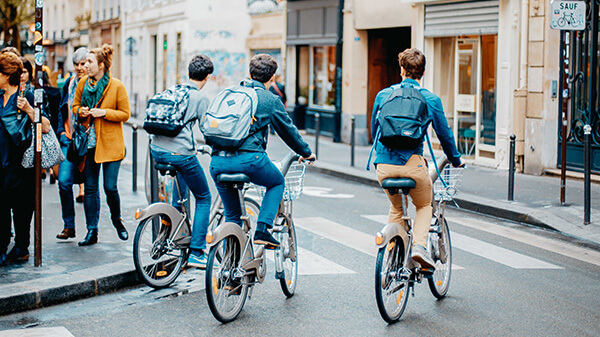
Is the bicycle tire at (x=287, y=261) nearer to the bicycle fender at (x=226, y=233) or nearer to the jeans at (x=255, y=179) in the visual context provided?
the jeans at (x=255, y=179)

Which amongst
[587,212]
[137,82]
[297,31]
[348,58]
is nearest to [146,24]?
[137,82]

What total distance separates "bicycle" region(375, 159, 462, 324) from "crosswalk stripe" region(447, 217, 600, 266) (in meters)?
2.54

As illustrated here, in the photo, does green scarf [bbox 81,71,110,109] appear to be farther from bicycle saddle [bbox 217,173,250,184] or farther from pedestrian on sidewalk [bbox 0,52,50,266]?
bicycle saddle [bbox 217,173,250,184]

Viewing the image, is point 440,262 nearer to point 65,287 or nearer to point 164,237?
point 164,237

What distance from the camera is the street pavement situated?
6492mm

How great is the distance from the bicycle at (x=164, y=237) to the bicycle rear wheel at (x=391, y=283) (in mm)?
1342

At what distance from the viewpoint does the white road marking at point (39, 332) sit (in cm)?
561

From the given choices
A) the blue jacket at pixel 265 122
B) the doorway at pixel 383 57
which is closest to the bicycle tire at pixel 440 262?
the blue jacket at pixel 265 122

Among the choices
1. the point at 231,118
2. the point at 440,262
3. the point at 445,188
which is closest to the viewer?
the point at 231,118

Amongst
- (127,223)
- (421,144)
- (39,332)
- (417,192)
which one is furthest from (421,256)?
(127,223)

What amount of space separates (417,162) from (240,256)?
1.37 metres

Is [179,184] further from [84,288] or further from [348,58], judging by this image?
[348,58]

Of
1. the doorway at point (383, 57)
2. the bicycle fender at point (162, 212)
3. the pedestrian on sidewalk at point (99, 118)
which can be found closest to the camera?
the bicycle fender at point (162, 212)

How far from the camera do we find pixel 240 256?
19.7ft
